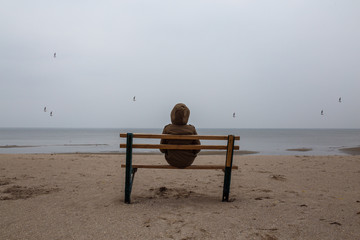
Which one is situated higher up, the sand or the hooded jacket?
the hooded jacket

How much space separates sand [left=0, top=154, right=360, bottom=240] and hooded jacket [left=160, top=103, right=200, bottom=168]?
2.34 feet

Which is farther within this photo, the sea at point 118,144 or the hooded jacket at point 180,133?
the sea at point 118,144

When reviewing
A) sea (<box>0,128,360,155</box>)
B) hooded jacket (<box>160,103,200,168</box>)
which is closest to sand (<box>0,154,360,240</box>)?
hooded jacket (<box>160,103,200,168</box>)

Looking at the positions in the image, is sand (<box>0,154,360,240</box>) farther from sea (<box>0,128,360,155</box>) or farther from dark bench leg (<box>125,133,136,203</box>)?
sea (<box>0,128,360,155</box>)

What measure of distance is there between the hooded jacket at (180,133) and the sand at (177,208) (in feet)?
2.34

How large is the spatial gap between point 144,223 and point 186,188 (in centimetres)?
A: 244

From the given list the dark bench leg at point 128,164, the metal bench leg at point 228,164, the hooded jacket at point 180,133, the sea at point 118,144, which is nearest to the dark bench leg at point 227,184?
the metal bench leg at point 228,164

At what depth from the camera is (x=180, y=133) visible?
482 cm

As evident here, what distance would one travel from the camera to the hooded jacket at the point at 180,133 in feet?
15.5

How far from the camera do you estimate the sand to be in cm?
321

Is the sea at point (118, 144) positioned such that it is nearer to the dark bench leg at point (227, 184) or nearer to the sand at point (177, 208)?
the sand at point (177, 208)

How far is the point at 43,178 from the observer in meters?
6.80

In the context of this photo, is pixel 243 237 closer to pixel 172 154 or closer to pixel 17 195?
pixel 172 154

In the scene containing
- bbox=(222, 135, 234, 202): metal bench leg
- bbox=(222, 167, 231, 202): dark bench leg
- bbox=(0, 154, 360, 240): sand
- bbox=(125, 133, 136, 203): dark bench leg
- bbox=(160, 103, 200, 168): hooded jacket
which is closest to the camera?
bbox=(0, 154, 360, 240): sand
